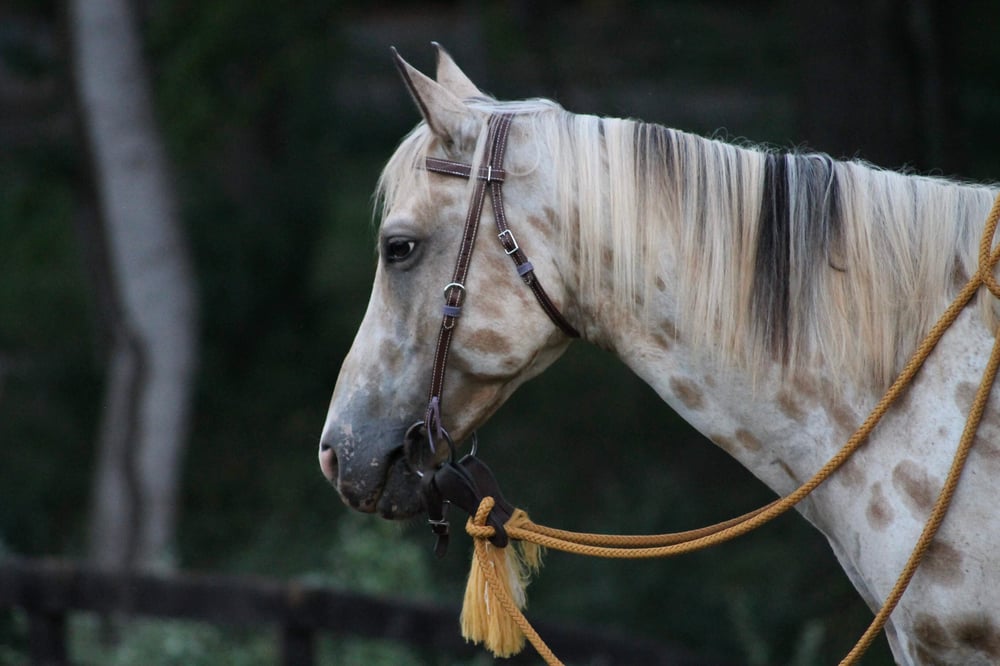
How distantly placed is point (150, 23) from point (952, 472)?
6.35 meters

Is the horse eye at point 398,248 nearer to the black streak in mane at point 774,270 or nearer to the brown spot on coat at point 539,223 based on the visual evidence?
the brown spot on coat at point 539,223

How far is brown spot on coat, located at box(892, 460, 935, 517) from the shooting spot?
203cm

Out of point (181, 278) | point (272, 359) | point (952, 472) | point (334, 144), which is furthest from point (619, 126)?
point (334, 144)

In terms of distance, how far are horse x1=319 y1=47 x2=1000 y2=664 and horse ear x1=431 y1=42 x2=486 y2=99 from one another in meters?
0.08

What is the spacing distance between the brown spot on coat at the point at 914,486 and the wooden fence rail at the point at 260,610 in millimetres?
2857

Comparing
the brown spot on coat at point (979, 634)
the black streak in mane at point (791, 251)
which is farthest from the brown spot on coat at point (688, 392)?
the brown spot on coat at point (979, 634)

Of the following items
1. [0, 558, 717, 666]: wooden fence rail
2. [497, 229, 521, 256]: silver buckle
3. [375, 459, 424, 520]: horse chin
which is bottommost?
[0, 558, 717, 666]: wooden fence rail

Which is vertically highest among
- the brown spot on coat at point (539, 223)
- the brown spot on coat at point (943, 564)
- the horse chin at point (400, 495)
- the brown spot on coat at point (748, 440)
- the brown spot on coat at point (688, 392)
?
the brown spot on coat at point (539, 223)

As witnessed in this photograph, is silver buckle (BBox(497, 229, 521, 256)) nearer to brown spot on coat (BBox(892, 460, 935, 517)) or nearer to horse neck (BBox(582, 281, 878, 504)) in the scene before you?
horse neck (BBox(582, 281, 878, 504))

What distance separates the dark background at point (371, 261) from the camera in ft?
19.6

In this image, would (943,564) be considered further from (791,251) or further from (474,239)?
(474,239)

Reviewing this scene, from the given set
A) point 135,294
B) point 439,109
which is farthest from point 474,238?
point 135,294

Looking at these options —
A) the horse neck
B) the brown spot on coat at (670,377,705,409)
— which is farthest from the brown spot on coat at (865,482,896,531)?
the brown spot on coat at (670,377,705,409)

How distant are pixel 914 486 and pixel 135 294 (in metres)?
5.45
